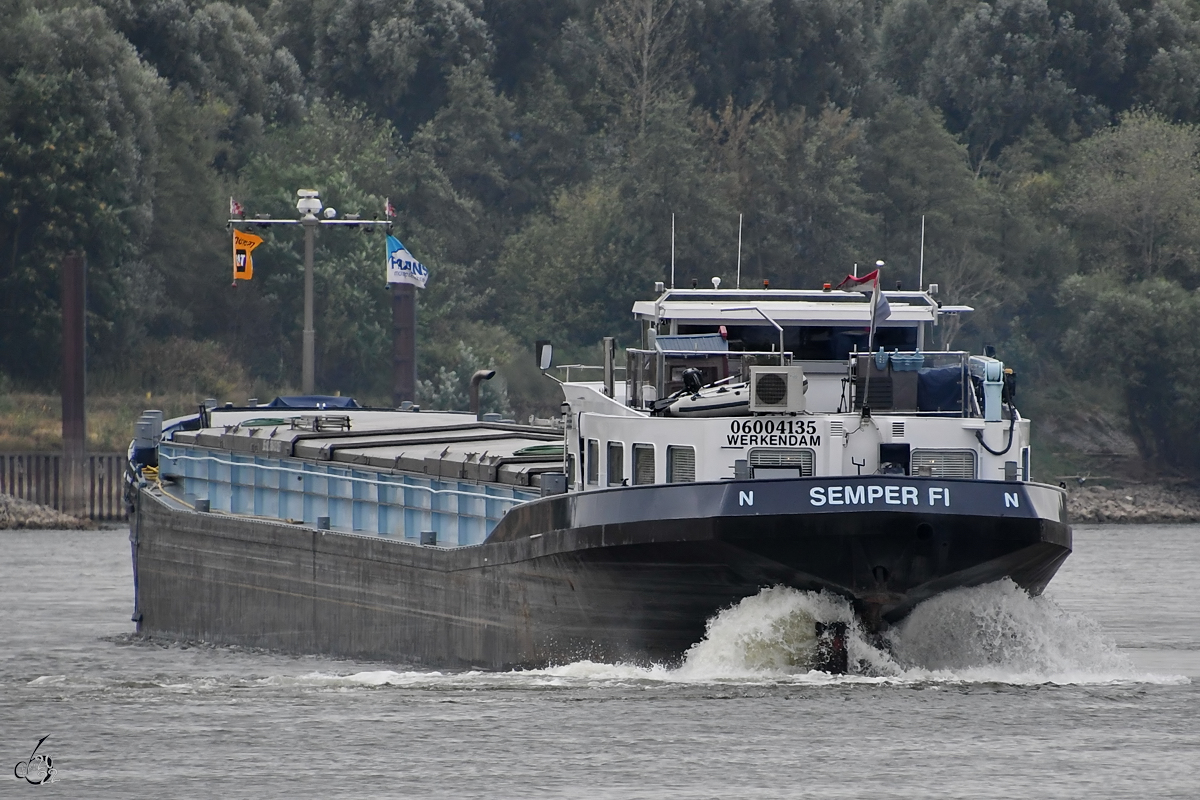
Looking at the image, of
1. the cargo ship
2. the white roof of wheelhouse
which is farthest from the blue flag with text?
the white roof of wheelhouse

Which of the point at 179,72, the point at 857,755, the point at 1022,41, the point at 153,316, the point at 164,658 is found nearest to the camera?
the point at 857,755

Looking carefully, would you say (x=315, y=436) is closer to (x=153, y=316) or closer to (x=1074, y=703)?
(x=1074, y=703)

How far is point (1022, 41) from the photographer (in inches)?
4264

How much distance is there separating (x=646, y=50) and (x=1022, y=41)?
58.1ft

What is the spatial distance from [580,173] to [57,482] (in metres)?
41.4

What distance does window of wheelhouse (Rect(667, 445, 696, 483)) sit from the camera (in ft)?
103

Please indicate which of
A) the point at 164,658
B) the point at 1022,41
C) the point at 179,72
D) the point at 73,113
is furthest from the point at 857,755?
the point at 1022,41

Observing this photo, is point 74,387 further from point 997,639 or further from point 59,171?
point 997,639

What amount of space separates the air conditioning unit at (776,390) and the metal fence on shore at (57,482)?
4932 cm

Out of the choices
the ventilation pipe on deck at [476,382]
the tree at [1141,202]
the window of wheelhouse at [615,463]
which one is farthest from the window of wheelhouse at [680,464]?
the tree at [1141,202]

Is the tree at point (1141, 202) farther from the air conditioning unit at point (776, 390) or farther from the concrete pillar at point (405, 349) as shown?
the air conditioning unit at point (776, 390)

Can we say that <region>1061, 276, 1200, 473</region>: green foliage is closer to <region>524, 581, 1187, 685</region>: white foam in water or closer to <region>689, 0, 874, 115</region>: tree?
<region>689, 0, 874, 115</region>: tree

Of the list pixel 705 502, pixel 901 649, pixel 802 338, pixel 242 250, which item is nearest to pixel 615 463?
pixel 705 502

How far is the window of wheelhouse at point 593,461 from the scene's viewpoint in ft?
109
